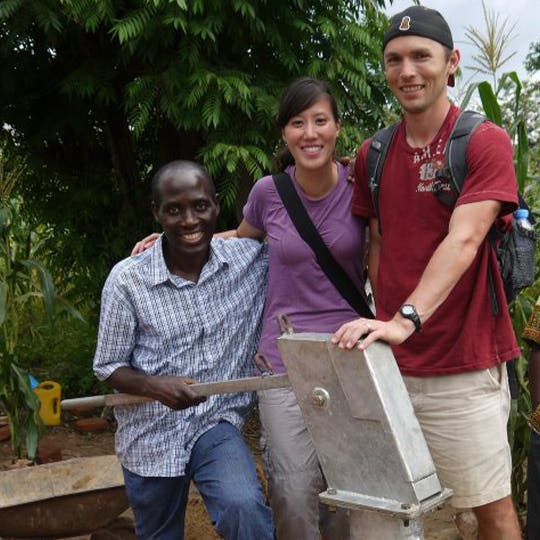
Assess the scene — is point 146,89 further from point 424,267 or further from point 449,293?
point 449,293

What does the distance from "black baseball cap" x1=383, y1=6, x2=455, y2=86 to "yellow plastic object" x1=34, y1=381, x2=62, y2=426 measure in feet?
6.78

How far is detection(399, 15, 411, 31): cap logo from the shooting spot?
7.60 feet

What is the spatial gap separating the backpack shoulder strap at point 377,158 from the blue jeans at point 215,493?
887 mm

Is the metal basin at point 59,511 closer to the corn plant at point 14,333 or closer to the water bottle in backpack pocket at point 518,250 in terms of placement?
the corn plant at point 14,333

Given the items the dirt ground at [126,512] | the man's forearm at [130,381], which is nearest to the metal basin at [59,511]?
the dirt ground at [126,512]

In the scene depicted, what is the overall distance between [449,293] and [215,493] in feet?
2.94

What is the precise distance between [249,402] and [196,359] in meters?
0.27

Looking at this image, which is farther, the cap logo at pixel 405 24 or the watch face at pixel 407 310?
the cap logo at pixel 405 24

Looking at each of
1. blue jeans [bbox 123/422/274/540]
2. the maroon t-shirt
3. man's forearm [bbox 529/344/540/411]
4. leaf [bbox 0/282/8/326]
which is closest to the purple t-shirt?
the maroon t-shirt

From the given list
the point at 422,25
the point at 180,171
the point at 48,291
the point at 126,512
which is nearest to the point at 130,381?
the point at 180,171

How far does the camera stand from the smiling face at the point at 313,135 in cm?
280

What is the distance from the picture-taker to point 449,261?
211cm

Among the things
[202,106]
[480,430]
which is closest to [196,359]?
[480,430]

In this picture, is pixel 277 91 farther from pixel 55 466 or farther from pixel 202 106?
pixel 55 466
